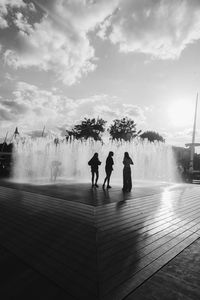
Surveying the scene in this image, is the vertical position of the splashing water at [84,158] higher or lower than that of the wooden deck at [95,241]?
higher

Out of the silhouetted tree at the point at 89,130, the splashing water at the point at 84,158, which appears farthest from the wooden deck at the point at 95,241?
the silhouetted tree at the point at 89,130

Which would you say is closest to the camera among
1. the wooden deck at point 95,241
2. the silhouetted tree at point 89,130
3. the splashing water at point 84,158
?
the wooden deck at point 95,241

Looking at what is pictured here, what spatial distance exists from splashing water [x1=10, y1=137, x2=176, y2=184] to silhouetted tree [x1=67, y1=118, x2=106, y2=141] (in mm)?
35553

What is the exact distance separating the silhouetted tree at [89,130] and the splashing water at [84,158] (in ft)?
117

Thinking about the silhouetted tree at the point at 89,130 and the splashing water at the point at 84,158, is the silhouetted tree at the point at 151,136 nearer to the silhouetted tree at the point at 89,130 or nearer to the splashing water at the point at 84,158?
the silhouetted tree at the point at 89,130

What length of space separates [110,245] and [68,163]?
2114cm

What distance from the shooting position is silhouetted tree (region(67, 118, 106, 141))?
203 feet

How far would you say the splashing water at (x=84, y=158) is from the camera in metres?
23.2

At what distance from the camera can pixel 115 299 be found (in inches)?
87.7

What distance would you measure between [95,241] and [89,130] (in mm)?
58673

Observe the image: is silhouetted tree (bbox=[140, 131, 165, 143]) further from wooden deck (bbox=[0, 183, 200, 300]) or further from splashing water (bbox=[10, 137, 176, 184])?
wooden deck (bbox=[0, 183, 200, 300])

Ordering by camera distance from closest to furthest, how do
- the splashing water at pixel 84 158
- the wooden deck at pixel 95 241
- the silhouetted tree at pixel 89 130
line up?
the wooden deck at pixel 95 241 → the splashing water at pixel 84 158 → the silhouetted tree at pixel 89 130

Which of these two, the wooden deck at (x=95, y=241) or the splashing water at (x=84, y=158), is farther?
the splashing water at (x=84, y=158)

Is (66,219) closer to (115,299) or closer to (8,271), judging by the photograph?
(8,271)
